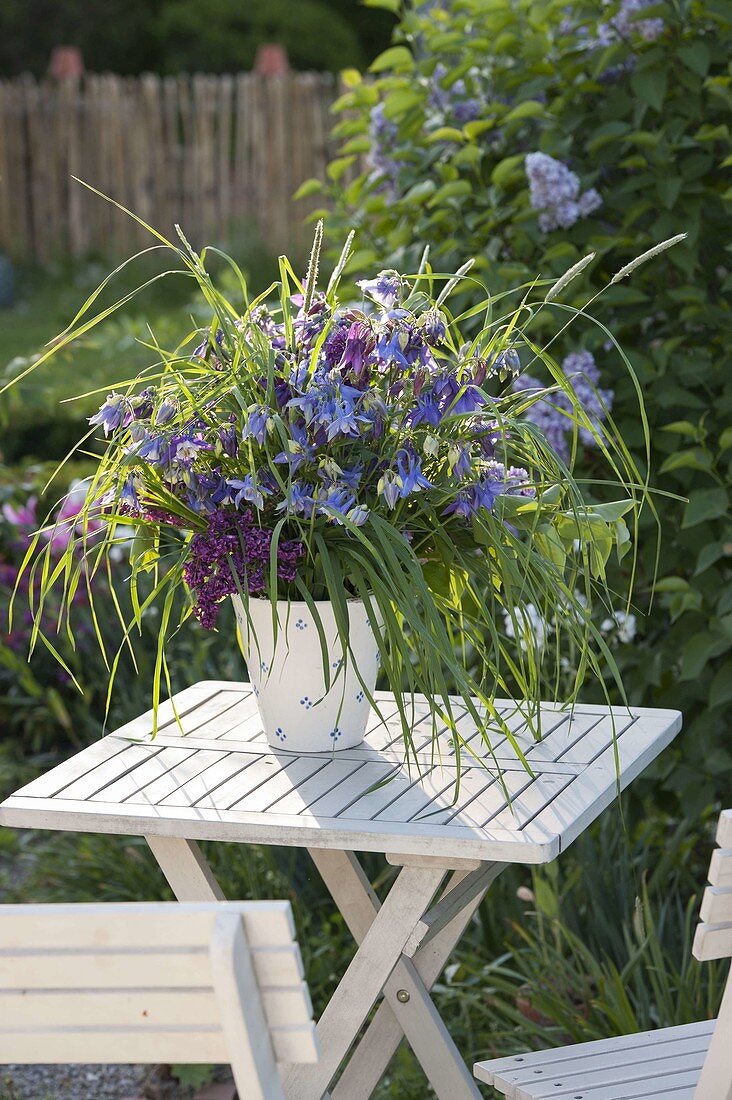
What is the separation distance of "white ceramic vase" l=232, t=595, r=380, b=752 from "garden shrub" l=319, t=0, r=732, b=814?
833 millimetres

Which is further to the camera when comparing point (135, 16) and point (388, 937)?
point (135, 16)

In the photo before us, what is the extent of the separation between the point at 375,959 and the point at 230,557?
50 centimetres

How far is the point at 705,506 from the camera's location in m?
2.58

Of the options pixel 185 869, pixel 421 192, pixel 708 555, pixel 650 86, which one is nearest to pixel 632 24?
pixel 650 86

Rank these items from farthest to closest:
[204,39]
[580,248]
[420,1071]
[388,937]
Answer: [204,39], [580,248], [420,1071], [388,937]

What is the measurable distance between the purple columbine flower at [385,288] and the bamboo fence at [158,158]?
9384 millimetres

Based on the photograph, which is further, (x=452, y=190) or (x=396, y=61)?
(x=396, y=61)

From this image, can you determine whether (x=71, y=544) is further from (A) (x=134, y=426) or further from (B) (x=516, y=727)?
(B) (x=516, y=727)

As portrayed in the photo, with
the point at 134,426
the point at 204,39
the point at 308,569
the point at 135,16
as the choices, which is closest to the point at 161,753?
the point at 308,569

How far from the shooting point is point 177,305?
462 inches

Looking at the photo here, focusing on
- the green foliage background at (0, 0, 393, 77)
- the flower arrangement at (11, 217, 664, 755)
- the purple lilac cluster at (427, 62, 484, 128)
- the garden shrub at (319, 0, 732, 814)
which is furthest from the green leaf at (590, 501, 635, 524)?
the green foliage background at (0, 0, 393, 77)

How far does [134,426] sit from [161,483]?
0.31ft

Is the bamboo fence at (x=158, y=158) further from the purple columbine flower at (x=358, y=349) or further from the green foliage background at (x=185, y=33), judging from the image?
the purple columbine flower at (x=358, y=349)

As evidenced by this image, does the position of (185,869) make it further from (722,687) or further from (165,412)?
(722,687)
